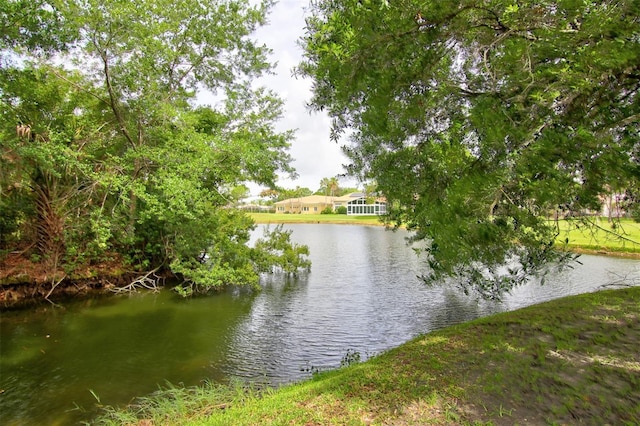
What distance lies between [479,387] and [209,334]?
758 cm

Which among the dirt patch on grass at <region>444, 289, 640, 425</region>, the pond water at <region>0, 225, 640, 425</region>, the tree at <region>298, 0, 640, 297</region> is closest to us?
the tree at <region>298, 0, 640, 297</region>

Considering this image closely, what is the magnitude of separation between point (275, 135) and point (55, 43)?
7.35m

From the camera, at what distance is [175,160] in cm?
1188

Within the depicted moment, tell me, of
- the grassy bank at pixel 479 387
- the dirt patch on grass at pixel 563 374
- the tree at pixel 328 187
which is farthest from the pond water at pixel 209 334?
the tree at pixel 328 187

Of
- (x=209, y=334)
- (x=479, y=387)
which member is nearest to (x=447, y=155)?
(x=479, y=387)

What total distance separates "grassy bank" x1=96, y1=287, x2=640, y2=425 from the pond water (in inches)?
56.2

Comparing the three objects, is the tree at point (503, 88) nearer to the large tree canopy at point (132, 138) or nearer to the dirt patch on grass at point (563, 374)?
the dirt patch on grass at point (563, 374)

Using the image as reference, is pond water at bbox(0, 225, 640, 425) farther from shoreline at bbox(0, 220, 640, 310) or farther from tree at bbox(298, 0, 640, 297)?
tree at bbox(298, 0, 640, 297)

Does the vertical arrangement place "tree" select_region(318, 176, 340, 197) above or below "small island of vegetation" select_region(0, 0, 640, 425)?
above

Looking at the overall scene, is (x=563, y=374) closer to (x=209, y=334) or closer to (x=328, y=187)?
(x=209, y=334)

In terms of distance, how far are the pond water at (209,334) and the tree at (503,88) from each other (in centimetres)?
524

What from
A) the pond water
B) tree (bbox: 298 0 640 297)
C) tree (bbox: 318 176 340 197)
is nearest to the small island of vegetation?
tree (bbox: 298 0 640 297)

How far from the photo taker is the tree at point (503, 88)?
306 centimetres

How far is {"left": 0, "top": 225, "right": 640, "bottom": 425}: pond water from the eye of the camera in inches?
277
